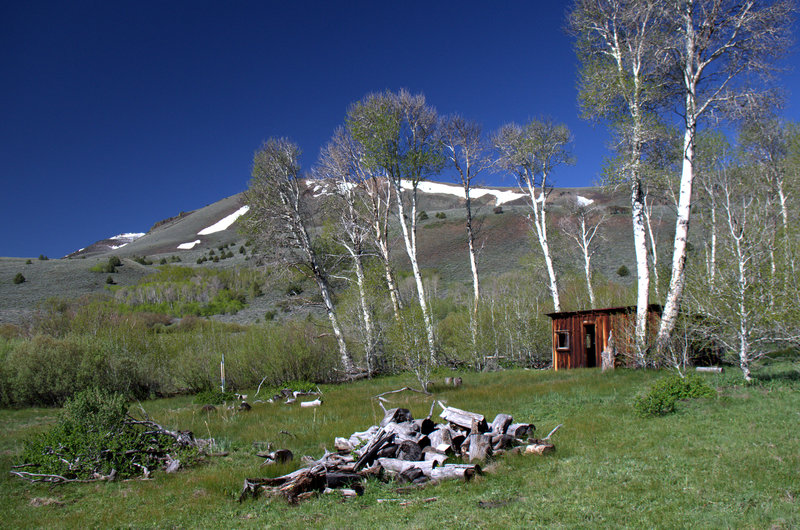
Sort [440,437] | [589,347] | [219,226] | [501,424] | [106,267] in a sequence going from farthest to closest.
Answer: [219,226] < [106,267] < [589,347] < [501,424] < [440,437]

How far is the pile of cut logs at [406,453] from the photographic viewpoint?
5.62m

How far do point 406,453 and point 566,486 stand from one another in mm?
2031

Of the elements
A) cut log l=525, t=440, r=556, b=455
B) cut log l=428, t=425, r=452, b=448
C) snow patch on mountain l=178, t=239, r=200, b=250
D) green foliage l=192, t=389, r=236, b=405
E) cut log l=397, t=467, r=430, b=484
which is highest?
snow patch on mountain l=178, t=239, r=200, b=250

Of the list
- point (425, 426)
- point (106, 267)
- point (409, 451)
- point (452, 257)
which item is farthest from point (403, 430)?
point (106, 267)

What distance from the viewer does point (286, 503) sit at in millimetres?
5312

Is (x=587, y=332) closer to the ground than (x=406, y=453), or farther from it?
farther from it

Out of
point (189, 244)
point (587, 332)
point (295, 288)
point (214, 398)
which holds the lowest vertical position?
point (214, 398)

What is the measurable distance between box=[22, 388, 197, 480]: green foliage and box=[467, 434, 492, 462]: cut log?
14.0 feet

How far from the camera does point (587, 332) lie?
1873cm

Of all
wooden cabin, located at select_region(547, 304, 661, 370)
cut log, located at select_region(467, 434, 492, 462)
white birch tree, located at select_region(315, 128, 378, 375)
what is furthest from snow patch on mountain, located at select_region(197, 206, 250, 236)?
cut log, located at select_region(467, 434, 492, 462)

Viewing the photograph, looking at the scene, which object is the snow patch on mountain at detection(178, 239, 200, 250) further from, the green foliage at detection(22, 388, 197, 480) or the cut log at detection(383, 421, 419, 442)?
the cut log at detection(383, 421, 419, 442)

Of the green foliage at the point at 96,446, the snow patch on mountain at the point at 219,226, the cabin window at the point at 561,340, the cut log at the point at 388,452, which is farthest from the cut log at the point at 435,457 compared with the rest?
the snow patch on mountain at the point at 219,226

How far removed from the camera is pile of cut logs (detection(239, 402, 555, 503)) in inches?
221

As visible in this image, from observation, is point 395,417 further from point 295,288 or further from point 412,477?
point 295,288
